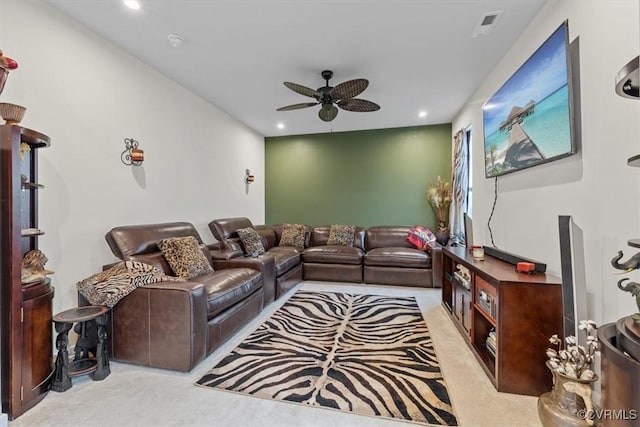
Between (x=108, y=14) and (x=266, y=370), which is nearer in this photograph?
(x=266, y=370)

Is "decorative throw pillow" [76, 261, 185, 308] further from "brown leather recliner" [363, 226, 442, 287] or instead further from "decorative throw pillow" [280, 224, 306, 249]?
"brown leather recliner" [363, 226, 442, 287]

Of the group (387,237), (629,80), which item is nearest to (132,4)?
(629,80)

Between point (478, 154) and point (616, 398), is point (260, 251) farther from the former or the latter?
point (616, 398)

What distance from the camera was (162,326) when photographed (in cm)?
216

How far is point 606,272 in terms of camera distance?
1624mm

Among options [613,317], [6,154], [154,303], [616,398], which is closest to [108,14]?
[6,154]

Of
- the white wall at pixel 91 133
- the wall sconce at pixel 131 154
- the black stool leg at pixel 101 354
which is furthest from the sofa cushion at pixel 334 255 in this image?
the black stool leg at pixel 101 354

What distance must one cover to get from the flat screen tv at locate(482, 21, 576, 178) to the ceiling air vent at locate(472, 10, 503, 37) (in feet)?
1.52

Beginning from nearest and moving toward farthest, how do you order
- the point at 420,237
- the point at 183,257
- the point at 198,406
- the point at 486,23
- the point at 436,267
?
the point at 198,406, the point at 486,23, the point at 183,257, the point at 436,267, the point at 420,237

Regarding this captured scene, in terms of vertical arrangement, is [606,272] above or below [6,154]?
below

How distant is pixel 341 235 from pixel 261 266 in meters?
2.25

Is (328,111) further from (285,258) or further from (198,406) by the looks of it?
(198,406)

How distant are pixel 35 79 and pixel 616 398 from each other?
148 inches

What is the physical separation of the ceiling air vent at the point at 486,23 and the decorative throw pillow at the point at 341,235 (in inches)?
137
